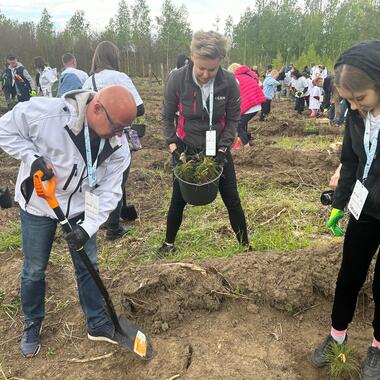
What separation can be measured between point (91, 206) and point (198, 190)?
1129 mm

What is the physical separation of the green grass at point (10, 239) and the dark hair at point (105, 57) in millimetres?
1880

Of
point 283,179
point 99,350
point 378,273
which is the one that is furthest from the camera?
point 283,179

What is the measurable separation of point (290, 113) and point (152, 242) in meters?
11.4

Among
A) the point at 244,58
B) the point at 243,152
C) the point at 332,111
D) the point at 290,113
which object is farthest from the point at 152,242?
the point at 244,58

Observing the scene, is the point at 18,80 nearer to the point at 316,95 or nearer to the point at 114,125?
the point at 316,95

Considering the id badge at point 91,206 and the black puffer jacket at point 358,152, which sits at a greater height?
the black puffer jacket at point 358,152

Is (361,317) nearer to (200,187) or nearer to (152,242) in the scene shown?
(200,187)

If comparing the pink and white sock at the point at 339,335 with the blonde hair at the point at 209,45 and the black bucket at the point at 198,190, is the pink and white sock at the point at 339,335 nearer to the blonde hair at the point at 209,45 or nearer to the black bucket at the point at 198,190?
the black bucket at the point at 198,190

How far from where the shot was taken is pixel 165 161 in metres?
7.12

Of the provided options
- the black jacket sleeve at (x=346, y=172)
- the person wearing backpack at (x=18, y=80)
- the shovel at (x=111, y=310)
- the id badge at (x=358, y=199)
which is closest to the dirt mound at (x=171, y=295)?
the shovel at (x=111, y=310)

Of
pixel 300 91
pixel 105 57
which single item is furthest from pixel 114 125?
Answer: pixel 300 91

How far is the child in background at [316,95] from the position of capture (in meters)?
13.0

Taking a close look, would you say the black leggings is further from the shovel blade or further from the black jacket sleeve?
the black jacket sleeve

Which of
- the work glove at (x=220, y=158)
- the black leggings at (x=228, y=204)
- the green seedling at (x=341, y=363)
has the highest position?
the work glove at (x=220, y=158)
